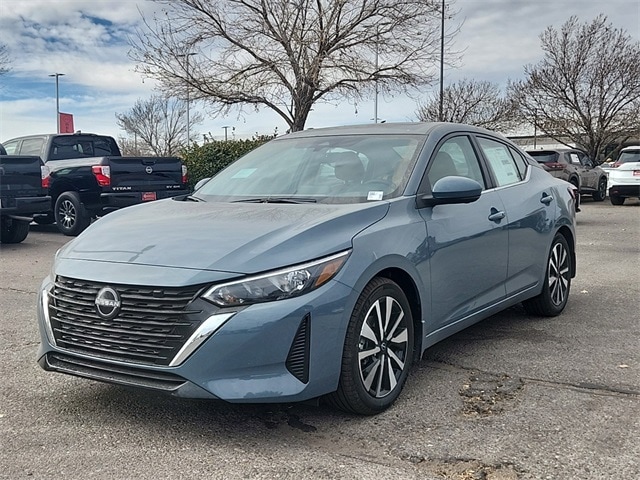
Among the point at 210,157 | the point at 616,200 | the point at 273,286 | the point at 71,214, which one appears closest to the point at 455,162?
the point at 273,286

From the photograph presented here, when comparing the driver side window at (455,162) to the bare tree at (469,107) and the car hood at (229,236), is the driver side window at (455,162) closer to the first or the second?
the car hood at (229,236)

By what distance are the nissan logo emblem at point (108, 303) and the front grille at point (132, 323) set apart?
0.06ft

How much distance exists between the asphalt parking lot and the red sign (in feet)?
77.4

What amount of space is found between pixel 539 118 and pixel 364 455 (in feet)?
92.1

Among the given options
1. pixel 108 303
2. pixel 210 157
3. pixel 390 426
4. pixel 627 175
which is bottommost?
pixel 390 426

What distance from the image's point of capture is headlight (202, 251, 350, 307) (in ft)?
9.71

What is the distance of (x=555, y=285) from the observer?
5570 mm

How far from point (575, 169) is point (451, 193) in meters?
17.0

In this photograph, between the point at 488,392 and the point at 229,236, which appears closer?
the point at 229,236

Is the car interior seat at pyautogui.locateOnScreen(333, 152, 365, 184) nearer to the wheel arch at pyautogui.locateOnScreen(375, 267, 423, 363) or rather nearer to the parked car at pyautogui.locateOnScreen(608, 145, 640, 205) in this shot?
the wheel arch at pyautogui.locateOnScreen(375, 267, 423, 363)

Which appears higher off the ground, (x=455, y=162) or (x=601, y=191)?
(x=455, y=162)

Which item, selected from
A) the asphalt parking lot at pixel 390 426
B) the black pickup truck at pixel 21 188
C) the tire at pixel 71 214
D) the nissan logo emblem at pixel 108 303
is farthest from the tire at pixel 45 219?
the nissan logo emblem at pixel 108 303

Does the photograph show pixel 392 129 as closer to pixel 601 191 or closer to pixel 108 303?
pixel 108 303

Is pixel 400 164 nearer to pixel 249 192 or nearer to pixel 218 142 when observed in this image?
pixel 249 192
